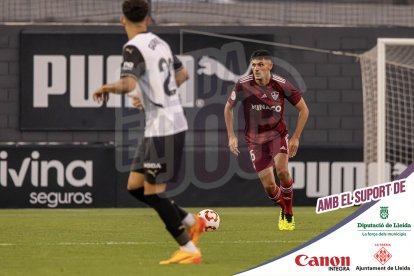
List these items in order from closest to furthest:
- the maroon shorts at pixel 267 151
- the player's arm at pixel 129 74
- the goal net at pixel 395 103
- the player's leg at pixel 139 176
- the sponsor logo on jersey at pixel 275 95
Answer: the player's arm at pixel 129 74 → the player's leg at pixel 139 176 → the maroon shorts at pixel 267 151 → the sponsor logo on jersey at pixel 275 95 → the goal net at pixel 395 103

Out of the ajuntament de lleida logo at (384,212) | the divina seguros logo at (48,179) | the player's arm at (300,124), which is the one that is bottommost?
the divina seguros logo at (48,179)

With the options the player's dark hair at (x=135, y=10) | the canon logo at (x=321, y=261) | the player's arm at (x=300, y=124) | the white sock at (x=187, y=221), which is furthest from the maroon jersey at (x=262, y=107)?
the canon logo at (x=321, y=261)

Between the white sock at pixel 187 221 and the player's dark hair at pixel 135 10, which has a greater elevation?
the player's dark hair at pixel 135 10

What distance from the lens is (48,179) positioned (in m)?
20.0

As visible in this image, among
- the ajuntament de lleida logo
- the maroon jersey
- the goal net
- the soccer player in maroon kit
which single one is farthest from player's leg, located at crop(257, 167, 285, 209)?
the goal net

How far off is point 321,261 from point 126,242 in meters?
3.42

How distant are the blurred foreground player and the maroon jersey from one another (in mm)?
4633

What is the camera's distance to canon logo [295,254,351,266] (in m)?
9.34

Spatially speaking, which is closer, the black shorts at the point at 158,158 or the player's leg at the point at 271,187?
the black shorts at the point at 158,158

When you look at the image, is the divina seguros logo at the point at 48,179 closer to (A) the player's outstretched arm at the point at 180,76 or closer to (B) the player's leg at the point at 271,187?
(B) the player's leg at the point at 271,187

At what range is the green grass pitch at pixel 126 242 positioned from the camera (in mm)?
9914

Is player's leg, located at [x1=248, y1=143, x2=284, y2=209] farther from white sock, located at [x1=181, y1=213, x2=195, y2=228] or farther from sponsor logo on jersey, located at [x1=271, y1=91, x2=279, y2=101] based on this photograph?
white sock, located at [x1=181, y1=213, x2=195, y2=228]

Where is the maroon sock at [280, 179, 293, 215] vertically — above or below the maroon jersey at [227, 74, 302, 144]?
below

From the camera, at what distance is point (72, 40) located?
2036 centimetres
